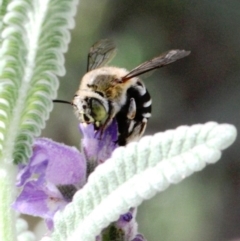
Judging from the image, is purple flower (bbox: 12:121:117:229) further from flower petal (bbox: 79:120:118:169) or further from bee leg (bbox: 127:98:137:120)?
bee leg (bbox: 127:98:137:120)

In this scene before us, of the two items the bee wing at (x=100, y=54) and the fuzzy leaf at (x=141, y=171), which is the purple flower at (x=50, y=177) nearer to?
the fuzzy leaf at (x=141, y=171)

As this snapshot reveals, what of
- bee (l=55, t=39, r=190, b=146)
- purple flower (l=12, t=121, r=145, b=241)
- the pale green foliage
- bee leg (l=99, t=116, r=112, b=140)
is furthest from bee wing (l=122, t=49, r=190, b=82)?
the pale green foliage

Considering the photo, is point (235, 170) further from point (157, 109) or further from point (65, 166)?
point (65, 166)

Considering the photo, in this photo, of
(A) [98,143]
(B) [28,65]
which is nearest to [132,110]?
(A) [98,143]

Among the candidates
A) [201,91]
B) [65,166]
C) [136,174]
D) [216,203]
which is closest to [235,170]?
[216,203]

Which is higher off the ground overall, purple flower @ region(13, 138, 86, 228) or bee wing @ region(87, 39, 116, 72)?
bee wing @ region(87, 39, 116, 72)

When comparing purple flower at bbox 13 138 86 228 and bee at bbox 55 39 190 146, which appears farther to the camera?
bee at bbox 55 39 190 146

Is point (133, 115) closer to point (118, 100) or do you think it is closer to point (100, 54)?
point (118, 100)
